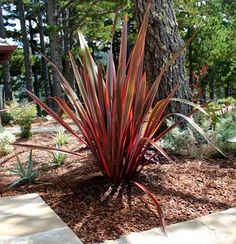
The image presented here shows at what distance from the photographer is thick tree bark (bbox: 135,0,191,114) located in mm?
4457

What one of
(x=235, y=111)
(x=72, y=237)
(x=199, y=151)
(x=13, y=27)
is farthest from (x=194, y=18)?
(x=13, y=27)

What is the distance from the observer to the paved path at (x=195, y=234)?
1.97 meters

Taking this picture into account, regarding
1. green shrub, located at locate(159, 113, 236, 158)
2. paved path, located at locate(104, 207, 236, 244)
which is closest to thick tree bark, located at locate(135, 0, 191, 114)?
green shrub, located at locate(159, 113, 236, 158)

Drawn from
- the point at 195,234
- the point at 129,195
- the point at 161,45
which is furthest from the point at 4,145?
the point at 195,234

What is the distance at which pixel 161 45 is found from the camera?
447 cm

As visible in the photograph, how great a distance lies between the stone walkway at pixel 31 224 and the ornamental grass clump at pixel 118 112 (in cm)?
43

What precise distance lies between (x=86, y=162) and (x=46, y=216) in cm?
148

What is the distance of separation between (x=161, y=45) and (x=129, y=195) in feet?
7.95

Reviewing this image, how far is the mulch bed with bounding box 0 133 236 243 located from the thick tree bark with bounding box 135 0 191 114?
1187 mm

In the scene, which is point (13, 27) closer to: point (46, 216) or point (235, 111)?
point (235, 111)

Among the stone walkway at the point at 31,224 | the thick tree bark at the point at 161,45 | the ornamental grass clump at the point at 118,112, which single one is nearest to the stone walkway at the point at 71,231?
the stone walkway at the point at 31,224

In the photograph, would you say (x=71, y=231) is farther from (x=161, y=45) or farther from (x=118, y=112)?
(x=161, y=45)

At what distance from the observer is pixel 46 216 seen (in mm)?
2344

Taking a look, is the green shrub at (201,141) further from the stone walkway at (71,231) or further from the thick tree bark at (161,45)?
the stone walkway at (71,231)
